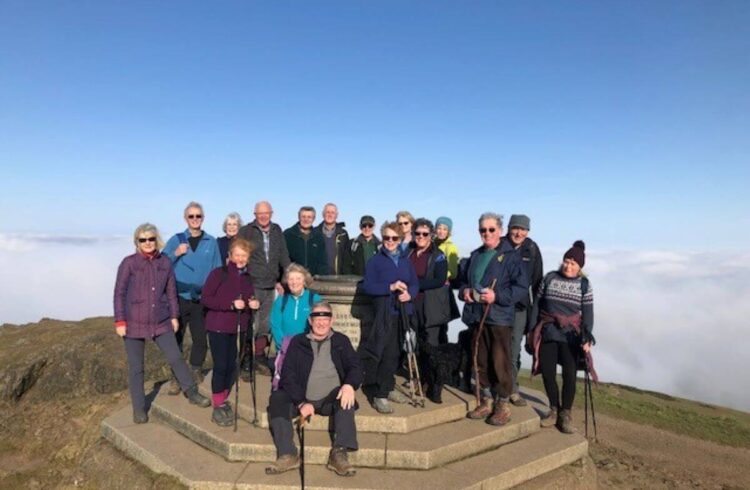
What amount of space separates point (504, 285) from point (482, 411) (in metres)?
1.73

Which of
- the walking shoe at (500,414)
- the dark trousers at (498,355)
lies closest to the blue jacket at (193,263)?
the dark trousers at (498,355)

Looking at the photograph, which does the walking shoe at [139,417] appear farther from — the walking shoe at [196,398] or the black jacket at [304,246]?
the black jacket at [304,246]

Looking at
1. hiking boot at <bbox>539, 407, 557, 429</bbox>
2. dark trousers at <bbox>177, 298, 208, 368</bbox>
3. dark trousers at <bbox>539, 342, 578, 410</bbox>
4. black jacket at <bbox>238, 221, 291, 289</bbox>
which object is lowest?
hiking boot at <bbox>539, 407, 557, 429</bbox>

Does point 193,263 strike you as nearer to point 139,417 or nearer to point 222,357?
point 222,357

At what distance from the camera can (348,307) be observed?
7523 millimetres

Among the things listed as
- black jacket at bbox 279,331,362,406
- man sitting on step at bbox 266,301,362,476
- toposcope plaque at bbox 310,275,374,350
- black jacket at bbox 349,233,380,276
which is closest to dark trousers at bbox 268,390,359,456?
man sitting on step at bbox 266,301,362,476

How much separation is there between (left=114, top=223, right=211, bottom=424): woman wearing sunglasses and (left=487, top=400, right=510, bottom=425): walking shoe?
4.21 m

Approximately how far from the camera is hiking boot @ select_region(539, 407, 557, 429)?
6852mm

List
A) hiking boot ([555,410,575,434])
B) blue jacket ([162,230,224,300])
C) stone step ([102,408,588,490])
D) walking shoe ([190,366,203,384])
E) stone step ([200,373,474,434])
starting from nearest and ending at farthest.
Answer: stone step ([102,408,588,490]) → stone step ([200,373,474,434]) → hiking boot ([555,410,575,434]) → blue jacket ([162,230,224,300]) → walking shoe ([190,366,203,384])

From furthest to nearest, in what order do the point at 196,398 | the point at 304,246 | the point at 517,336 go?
the point at 304,246, the point at 517,336, the point at 196,398

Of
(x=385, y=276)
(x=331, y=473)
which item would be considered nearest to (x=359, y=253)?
(x=385, y=276)

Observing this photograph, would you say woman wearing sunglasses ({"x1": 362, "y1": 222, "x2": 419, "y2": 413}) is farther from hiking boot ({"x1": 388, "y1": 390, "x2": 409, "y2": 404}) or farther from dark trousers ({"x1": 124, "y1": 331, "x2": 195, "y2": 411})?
dark trousers ({"x1": 124, "y1": 331, "x2": 195, "y2": 411})

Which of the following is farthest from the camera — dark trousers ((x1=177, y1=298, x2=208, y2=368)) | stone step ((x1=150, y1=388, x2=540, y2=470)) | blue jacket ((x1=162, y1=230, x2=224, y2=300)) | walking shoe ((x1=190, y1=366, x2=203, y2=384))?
walking shoe ((x1=190, y1=366, x2=203, y2=384))

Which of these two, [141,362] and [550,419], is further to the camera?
[550,419]
